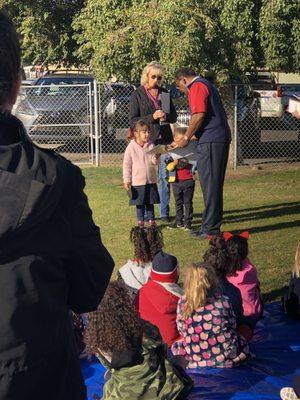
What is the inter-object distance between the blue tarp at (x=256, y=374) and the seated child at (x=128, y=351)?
1.36ft

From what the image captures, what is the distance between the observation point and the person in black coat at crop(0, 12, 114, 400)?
1.59 m

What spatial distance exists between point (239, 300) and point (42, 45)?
56.1 feet

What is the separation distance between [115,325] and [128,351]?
0.16 m

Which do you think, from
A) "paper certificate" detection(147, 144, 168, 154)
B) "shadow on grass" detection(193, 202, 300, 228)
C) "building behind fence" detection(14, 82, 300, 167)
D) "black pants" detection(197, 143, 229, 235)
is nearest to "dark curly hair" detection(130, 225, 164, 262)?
"black pants" detection(197, 143, 229, 235)

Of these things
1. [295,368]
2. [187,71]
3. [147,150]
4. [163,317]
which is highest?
[187,71]

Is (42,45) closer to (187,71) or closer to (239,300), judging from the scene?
(187,71)

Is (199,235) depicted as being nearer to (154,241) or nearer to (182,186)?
(182,186)

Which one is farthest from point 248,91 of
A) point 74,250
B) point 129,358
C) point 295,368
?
point 74,250

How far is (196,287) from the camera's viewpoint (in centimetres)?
440

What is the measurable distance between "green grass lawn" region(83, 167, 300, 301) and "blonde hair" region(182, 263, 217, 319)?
6.01ft

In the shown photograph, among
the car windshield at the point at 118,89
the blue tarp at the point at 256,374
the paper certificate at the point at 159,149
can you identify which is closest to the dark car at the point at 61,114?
the car windshield at the point at 118,89

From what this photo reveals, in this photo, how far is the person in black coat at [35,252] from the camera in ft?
5.21

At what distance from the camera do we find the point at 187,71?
798cm

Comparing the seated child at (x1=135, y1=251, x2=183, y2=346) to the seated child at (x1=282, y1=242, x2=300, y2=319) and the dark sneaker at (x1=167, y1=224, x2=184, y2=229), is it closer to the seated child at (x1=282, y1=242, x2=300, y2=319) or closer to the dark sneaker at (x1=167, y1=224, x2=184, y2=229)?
the seated child at (x1=282, y1=242, x2=300, y2=319)
